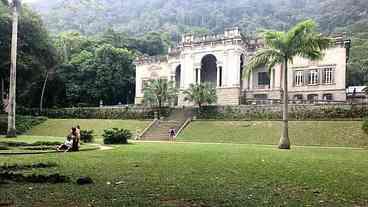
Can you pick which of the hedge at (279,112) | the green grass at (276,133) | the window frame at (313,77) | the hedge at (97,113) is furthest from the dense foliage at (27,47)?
the window frame at (313,77)

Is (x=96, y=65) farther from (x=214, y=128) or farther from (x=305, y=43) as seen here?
(x=305, y=43)

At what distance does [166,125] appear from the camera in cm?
4284

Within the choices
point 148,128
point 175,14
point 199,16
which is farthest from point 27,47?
point 175,14

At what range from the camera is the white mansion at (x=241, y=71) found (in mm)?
48031

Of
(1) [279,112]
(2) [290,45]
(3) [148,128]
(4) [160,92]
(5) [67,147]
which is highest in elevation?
(2) [290,45]

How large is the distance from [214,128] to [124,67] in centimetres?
2721

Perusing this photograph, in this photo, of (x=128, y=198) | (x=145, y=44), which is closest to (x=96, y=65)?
(x=145, y=44)

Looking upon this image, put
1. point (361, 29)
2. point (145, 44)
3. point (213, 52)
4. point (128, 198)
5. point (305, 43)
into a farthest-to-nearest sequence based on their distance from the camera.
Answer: point (145, 44) → point (361, 29) → point (213, 52) → point (305, 43) → point (128, 198)

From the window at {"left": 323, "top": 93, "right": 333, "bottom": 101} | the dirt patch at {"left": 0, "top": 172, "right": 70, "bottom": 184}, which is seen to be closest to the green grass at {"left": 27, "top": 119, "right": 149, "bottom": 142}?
the window at {"left": 323, "top": 93, "right": 333, "bottom": 101}

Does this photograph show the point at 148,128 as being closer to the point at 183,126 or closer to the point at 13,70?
the point at 183,126

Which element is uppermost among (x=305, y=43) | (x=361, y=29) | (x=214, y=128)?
(x=361, y=29)

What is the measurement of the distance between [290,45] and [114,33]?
177 feet

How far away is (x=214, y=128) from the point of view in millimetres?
39188

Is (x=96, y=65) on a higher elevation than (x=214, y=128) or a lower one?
higher
